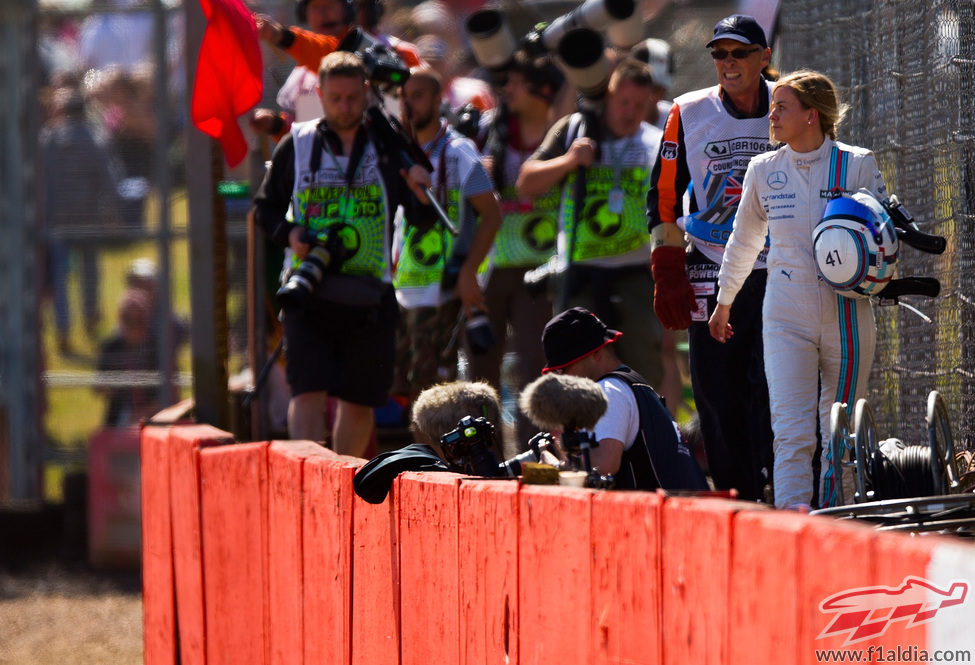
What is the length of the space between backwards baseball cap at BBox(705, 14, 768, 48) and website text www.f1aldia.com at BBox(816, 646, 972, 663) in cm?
348

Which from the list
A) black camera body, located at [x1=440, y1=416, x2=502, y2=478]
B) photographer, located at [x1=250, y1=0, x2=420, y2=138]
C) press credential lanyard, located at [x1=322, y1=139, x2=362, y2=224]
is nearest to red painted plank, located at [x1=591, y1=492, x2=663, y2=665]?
black camera body, located at [x1=440, y1=416, x2=502, y2=478]

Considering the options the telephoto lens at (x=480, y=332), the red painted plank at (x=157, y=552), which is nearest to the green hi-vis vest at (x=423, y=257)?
the telephoto lens at (x=480, y=332)

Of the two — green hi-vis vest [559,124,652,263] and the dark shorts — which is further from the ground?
green hi-vis vest [559,124,652,263]

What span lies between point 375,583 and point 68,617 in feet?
20.4

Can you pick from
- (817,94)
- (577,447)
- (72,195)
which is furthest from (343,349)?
(72,195)

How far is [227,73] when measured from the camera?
316 inches

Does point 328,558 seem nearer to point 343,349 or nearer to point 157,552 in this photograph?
point 343,349

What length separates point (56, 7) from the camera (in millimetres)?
11766

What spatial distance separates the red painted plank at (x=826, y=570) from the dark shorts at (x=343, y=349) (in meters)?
4.63

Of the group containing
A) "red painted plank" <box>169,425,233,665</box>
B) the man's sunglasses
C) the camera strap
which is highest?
the man's sunglasses

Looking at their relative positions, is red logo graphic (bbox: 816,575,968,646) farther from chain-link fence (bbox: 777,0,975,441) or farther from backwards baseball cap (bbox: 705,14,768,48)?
backwards baseball cap (bbox: 705,14,768,48)

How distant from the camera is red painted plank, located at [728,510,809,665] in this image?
9.12ft

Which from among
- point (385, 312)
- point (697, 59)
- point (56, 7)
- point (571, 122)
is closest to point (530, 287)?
point (571, 122)

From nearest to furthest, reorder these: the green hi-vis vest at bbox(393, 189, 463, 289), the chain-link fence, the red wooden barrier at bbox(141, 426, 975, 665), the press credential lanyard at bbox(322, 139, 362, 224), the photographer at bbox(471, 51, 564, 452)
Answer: the red wooden barrier at bbox(141, 426, 975, 665) → the chain-link fence → the press credential lanyard at bbox(322, 139, 362, 224) → the green hi-vis vest at bbox(393, 189, 463, 289) → the photographer at bbox(471, 51, 564, 452)
